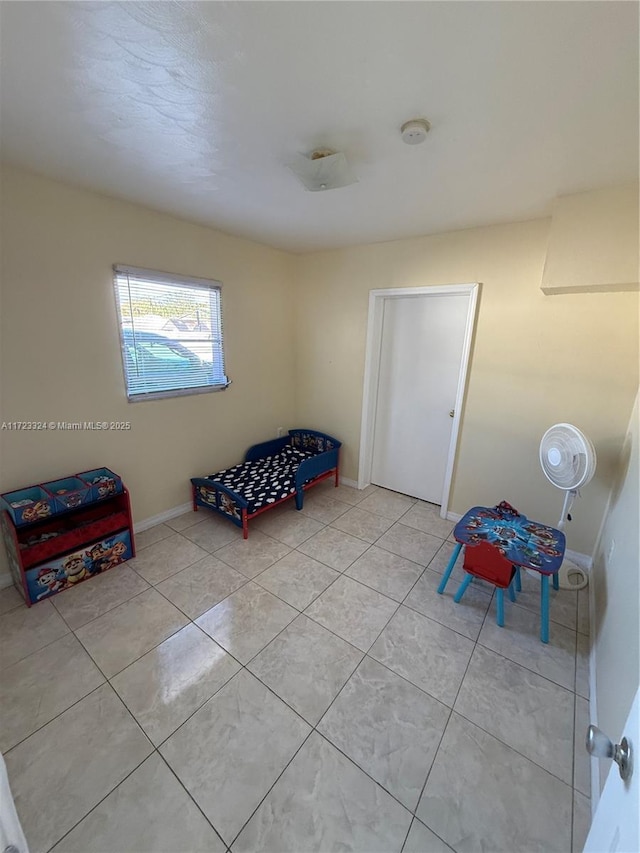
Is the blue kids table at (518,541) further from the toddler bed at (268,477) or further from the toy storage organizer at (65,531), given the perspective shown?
the toy storage organizer at (65,531)

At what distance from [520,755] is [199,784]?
50.2 inches

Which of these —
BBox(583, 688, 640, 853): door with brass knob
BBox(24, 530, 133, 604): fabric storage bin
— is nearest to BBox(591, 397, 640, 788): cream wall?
BBox(583, 688, 640, 853): door with brass knob

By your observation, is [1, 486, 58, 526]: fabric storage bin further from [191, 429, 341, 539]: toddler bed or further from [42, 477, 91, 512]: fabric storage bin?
[191, 429, 341, 539]: toddler bed

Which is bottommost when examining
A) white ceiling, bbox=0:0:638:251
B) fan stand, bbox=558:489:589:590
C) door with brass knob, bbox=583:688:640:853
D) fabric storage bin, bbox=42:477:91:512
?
fan stand, bbox=558:489:589:590

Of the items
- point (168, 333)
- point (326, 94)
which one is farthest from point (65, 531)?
point (326, 94)

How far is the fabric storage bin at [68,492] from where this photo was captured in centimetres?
211

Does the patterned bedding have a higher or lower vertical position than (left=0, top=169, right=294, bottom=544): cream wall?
lower

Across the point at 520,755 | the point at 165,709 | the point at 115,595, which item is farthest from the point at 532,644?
the point at 115,595

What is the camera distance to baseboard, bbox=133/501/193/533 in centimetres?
280

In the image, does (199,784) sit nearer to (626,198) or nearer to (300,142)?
(300,142)

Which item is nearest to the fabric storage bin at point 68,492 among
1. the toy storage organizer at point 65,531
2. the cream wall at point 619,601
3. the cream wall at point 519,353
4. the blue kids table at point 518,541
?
the toy storage organizer at point 65,531

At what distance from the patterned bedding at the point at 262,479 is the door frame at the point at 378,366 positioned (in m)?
0.72

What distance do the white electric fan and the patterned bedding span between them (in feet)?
6.55

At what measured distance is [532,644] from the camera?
73.9 inches
